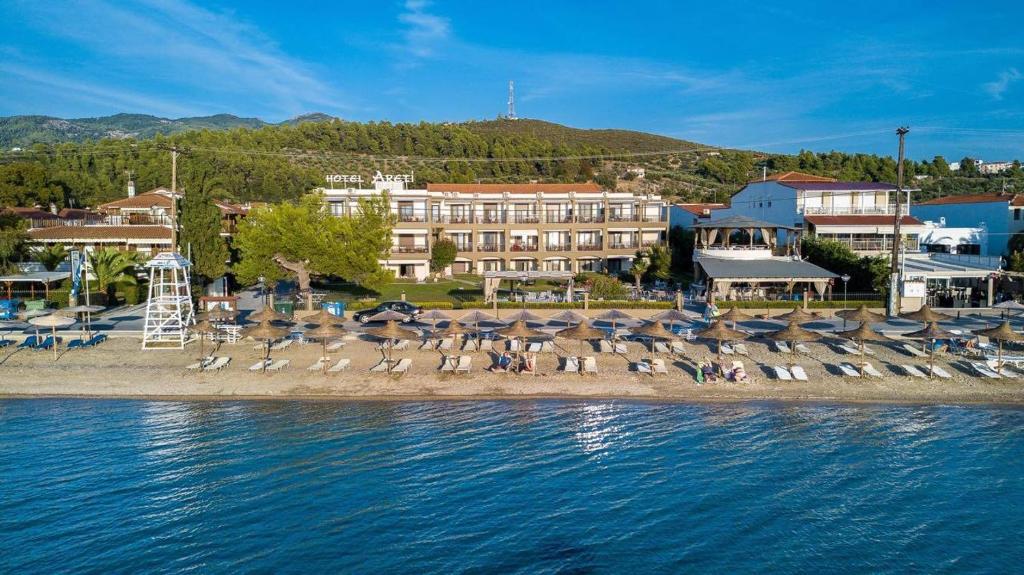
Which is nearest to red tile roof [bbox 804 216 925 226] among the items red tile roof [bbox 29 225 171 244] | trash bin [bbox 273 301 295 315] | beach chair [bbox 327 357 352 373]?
trash bin [bbox 273 301 295 315]

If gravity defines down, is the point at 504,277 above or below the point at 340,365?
above

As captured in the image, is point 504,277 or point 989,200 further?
point 989,200

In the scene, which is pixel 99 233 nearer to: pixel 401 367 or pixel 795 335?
pixel 401 367

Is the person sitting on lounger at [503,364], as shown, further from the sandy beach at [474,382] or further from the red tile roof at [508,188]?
the red tile roof at [508,188]

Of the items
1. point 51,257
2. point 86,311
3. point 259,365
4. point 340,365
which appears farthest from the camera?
point 51,257

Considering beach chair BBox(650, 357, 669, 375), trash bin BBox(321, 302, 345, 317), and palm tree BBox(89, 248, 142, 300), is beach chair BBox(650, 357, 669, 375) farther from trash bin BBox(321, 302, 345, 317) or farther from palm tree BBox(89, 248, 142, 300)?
palm tree BBox(89, 248, 142, 300)

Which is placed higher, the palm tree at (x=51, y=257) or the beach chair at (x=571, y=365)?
the palm tree at (x=51, y=257)

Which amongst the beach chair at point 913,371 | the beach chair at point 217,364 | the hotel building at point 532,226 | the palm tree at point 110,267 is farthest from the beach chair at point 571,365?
the palm tree at point 110,267

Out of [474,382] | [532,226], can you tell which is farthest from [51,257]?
[532,226]
